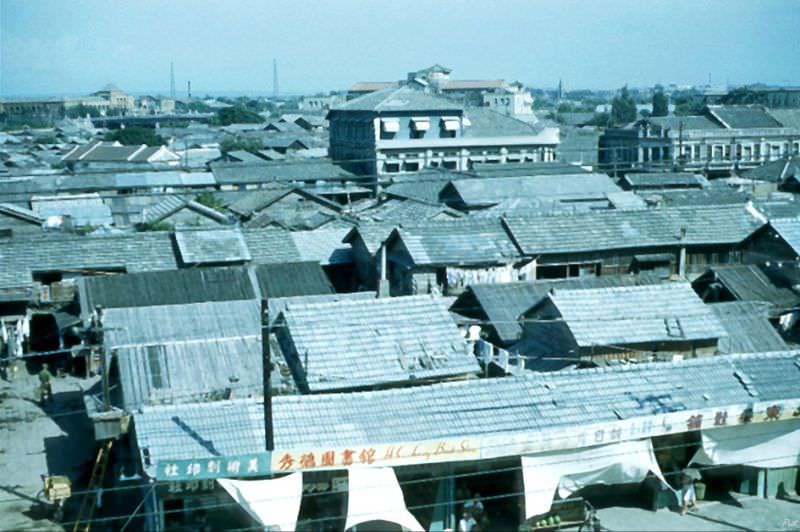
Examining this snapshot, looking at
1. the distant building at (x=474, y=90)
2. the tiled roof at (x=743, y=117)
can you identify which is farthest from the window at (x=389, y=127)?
the distant building at (x=474, y=90)

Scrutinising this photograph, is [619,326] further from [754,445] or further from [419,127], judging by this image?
[419,127]

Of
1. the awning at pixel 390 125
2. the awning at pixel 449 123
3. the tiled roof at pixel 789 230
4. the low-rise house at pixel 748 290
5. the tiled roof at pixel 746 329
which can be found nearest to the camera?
the tiled roof at pixel 746 329

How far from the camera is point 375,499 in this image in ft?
38.9

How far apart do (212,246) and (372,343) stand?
34.5 feet

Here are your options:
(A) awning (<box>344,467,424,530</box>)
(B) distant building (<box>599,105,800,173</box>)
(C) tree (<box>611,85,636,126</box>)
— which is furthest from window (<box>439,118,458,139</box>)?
(C) tree (<box>611,85,636,126</box>)

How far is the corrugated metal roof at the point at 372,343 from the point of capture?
15172 millimetres

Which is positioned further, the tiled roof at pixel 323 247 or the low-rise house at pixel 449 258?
the tiled roof at pixel 323 247

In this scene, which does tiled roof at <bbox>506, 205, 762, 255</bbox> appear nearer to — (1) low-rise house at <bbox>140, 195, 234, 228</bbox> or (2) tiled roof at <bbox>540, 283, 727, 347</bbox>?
(2) tiled roof at <bbox>540, 283, 727, 347</bbox>

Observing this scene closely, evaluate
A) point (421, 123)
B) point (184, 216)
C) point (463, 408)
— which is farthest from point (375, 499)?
point (421, 123)

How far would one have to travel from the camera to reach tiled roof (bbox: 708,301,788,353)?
18.1 m

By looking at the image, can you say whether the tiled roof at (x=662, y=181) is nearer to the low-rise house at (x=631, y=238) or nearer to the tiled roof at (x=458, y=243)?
the low-rise house at (x=631, y=238)

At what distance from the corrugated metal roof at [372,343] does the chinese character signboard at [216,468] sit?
3.26m

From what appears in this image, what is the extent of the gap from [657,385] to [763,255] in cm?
1123

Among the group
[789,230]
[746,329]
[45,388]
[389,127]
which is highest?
[389,127]
